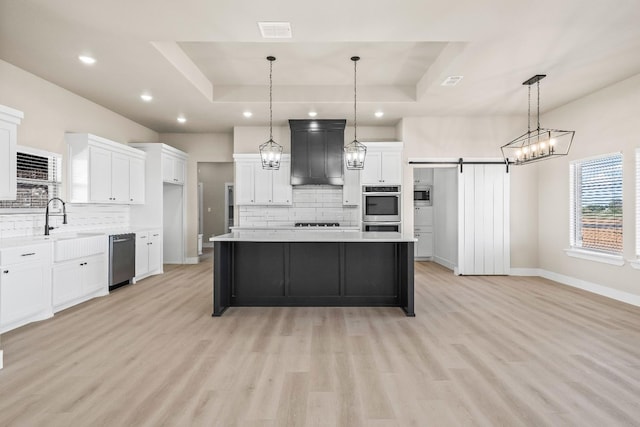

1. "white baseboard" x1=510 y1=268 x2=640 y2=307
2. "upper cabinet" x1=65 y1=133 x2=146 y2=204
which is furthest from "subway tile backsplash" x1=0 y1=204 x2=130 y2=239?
"white baseboard" x1=510 y1=268 x2=640 y2=307

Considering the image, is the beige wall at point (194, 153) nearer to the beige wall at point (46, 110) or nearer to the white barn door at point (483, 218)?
the beige wall at point (46, 110)

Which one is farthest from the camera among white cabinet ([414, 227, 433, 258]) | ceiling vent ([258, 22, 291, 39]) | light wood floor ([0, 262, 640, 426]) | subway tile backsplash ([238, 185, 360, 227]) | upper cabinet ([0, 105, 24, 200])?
white cabinet ([414, 227, 433, 258])

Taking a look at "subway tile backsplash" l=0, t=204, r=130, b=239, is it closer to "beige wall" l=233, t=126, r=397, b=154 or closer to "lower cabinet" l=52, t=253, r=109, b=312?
"lower cabinet" l=52, t=253, r=109, b=312

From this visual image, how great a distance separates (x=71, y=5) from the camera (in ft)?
9.62

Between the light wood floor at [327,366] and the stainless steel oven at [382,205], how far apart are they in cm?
230

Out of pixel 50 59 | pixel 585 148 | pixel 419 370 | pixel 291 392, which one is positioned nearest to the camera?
pixel 291 392

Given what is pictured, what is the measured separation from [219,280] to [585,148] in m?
5.58

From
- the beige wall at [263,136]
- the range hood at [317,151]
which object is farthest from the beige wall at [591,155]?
the range hood at [317,151]

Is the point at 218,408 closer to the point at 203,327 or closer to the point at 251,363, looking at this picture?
the point at 251,363

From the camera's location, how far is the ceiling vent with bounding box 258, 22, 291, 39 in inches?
127

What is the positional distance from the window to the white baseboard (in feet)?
24.5

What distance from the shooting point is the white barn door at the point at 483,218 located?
6.46 m

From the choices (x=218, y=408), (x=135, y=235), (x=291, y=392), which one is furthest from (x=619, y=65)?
(x=135, y=235)

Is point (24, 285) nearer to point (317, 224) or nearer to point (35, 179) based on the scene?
point (35, 179)
